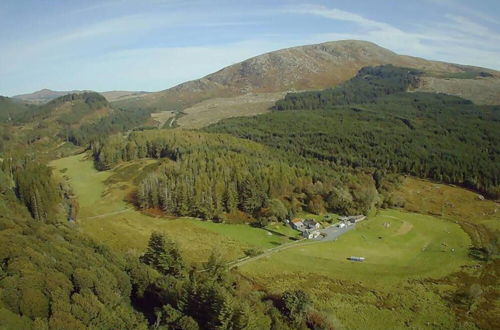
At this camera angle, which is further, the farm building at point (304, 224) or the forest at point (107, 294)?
the farm building at point (304, 224)

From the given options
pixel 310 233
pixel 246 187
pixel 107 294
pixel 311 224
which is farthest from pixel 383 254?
pixel 107 294

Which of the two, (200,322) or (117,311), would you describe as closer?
(117,311)

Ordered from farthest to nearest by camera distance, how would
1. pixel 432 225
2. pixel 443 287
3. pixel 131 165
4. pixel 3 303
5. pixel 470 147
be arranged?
pixel 470 147 → pixel 131 165 → pixel 432 225 → pixel 443 287 → pixel 3 303

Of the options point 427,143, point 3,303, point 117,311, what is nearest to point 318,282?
point 117,311

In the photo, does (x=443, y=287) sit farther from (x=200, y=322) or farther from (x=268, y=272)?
(x=200, y=322)

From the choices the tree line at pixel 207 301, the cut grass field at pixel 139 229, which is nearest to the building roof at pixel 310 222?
the cut grass field at pixel 139 229

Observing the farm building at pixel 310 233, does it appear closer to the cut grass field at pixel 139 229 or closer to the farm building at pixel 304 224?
the farm building at pixel 304 224

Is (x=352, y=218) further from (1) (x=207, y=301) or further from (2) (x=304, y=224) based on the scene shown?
(1) (x=207, y=301)
